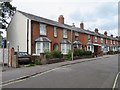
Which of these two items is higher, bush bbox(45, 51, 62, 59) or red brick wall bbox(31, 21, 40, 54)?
red brick wall bbox(31, 21, 40, 54)

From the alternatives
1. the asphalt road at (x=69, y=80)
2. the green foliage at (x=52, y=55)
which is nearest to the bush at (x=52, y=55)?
the green foliage at (x=52, y=55)

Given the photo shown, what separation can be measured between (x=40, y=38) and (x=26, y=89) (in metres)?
25.5

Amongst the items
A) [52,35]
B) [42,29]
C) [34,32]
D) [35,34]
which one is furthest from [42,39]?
[52,35]

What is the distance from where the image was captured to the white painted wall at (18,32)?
35531mm

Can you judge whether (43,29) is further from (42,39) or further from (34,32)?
(34,32)

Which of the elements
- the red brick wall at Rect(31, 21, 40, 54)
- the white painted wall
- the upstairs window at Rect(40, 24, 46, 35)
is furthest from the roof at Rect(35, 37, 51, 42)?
the white painted wall

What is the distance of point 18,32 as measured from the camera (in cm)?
3691

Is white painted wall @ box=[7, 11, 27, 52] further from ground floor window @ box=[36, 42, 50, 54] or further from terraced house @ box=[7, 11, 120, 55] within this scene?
ground floor window @ box=[36, 42, 50, 54]

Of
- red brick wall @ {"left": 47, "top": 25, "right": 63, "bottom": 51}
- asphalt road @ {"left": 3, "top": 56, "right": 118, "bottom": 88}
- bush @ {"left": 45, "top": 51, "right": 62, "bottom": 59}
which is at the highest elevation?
red brick wall @ {"left": 47, "top": 25, "right": 63, "bottom": 51}

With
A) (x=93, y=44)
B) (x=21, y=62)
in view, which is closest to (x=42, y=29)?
(x=21, y=62)

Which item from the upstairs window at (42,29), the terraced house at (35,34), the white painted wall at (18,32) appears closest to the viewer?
the terraced house at (35,34)

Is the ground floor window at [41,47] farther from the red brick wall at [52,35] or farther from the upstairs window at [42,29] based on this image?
the red brick wall at [52,35]

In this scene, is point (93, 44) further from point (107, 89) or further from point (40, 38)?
point (107, 89)

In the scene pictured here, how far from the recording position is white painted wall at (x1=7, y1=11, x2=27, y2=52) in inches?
1399
